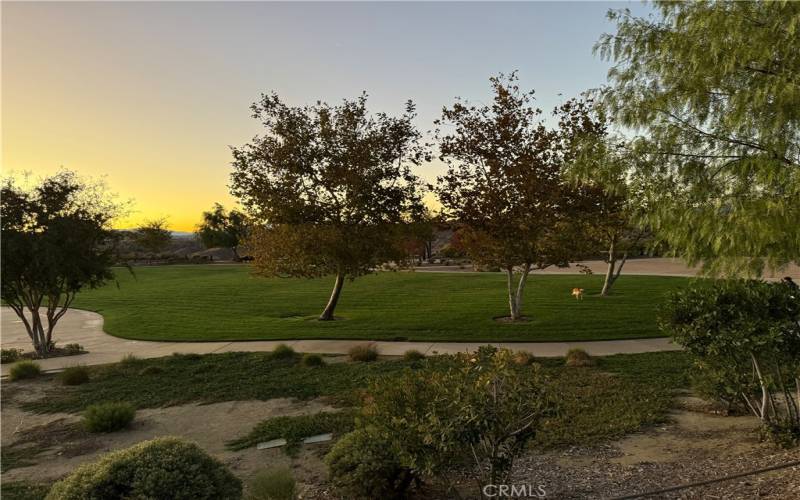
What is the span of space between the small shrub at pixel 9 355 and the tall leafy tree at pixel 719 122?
53.5ft

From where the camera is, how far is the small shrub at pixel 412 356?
38.4ft

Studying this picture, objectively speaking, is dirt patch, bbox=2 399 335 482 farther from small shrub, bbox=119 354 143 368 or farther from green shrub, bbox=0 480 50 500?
small shrub, bbox=119 354 143 368

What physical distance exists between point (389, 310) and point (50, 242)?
39.1 feet

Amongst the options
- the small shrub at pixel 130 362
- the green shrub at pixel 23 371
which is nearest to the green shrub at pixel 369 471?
the small shrub at pixel 130 362

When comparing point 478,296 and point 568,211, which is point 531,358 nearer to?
point 568,211

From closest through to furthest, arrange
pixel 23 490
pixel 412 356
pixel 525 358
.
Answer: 1. pixel 23 490
2. pixel 525 358
3. pixel 412 356

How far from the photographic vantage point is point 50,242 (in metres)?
13.5

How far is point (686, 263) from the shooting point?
6.39 metres

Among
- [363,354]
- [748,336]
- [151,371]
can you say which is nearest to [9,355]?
[151,371]

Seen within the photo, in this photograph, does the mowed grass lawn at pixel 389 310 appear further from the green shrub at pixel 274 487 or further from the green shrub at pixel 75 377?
the green shrub at pixel 274 487

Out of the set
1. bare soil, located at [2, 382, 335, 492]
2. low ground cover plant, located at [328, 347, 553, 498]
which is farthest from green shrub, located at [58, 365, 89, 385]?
low ground cover plant, located at [328, 347, 553, 498]

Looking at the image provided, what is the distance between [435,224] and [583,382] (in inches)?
356

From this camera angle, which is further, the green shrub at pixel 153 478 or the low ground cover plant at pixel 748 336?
the low ground cover plant at pixel 748 336

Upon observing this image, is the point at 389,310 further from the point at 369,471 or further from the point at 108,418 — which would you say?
the point at 369,471
